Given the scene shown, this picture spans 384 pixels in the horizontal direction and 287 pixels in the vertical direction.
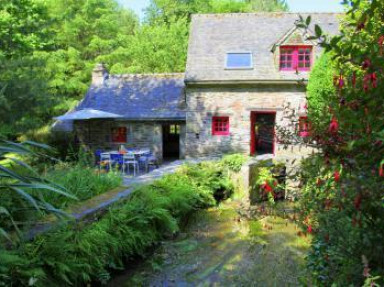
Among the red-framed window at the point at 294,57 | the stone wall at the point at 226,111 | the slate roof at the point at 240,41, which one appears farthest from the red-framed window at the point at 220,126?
the red-framed window at the point at 294,57

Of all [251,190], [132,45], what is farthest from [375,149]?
[132,45]

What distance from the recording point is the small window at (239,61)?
16141 mm

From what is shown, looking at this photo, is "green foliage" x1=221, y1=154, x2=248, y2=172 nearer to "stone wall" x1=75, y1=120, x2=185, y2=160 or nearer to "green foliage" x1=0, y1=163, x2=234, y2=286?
"green foliage" x1=0, y1=163, x2=234, y2=286

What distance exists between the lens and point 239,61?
53.4ft

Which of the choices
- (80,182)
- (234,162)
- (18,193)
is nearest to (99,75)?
(234,162)

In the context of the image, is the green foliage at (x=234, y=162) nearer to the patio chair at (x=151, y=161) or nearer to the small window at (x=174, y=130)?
the patio chair at (x=151, y=161)

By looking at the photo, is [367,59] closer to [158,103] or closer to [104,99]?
[158,103]

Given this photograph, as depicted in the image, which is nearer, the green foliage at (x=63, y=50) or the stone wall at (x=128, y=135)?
the green foliage at (x=63, y=50)

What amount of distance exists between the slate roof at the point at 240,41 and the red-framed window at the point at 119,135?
155 inches

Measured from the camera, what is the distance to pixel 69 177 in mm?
7734

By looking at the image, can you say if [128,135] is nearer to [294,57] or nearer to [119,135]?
[119,135]

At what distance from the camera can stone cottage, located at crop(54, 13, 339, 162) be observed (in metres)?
15.9

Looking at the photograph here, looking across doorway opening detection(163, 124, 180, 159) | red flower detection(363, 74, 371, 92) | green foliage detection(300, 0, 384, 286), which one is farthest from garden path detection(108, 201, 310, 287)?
doorway opening detection(163, 124, 180, 159)

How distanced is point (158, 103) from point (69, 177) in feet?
32.4
